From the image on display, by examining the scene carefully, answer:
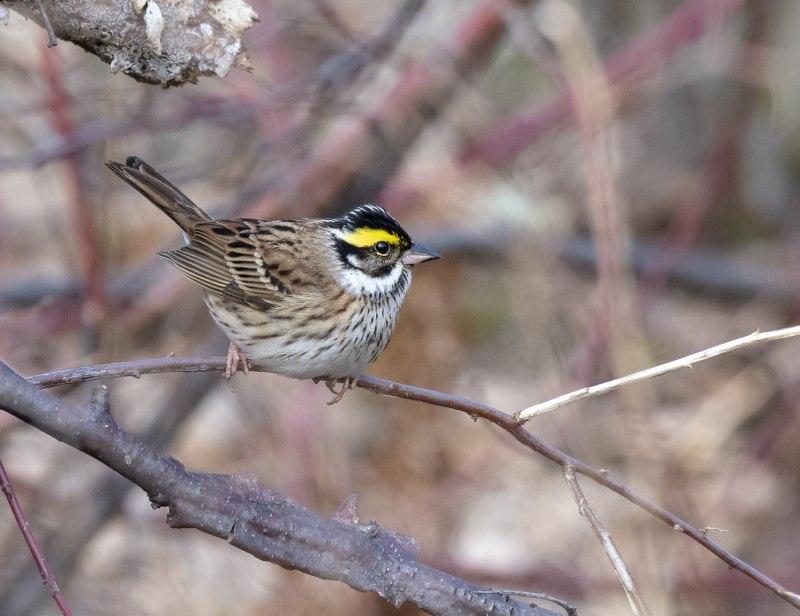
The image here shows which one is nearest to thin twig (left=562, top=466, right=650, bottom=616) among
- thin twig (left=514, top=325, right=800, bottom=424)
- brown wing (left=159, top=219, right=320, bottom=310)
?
thin twig (left=514, top=325, right=800, bottom=424)

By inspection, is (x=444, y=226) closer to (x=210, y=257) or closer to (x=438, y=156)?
(x=438, y=156)

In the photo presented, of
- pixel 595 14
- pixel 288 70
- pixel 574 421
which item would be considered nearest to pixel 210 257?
pixel 288 70

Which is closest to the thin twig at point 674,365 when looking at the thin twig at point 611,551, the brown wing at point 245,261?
the thin twig at point 611,551

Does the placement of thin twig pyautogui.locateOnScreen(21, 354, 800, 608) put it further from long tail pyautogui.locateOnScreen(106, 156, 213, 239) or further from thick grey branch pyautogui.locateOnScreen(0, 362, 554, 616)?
long tail pyautogui.locateOnScreen(106, 156, 213, 239)

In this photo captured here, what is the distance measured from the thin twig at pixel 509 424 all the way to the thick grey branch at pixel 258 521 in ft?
0.75

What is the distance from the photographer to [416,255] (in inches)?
164

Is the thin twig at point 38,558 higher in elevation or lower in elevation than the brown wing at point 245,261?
lower

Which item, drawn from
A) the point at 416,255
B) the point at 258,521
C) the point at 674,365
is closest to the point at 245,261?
the point at 416,255

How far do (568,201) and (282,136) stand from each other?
11.2ft

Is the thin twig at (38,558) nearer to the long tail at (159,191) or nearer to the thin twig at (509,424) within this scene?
the thin twig at (509,424)

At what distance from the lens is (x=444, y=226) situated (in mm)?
7355

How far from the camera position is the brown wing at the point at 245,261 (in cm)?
433

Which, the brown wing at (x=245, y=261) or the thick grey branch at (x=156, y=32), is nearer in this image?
the thick grey branch at (x=156, y=32)

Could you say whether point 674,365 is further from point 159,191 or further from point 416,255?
point 159,191
